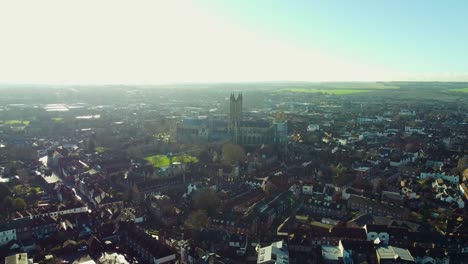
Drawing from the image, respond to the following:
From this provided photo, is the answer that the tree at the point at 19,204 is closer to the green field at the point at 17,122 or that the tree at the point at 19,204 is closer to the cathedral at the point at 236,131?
the cathedral at the point at 236,131

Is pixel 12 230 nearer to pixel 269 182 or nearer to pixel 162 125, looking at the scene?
pixel 269 182

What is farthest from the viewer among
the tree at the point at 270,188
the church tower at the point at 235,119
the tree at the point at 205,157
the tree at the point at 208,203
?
the church tower at the point at 235,119

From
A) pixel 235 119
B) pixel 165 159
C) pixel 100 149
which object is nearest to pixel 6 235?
pixel 165 159

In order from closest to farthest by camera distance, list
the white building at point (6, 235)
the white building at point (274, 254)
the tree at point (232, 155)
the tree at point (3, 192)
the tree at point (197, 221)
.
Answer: the white building at point (274, 254)
the white building at point (6, 235)
the tree at point (197, 221)
the tree at point (3, 192)
the tree at point (232, 155)

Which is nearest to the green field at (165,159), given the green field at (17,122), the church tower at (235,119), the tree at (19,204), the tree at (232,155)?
the tree at (232,155)

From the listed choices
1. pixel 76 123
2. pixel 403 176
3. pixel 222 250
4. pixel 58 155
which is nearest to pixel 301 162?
pixel 403 176

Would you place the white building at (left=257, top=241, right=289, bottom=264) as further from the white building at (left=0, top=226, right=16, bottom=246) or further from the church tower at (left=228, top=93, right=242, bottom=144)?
the church tower at (left=228, top=93, right=242, bottom=144)
